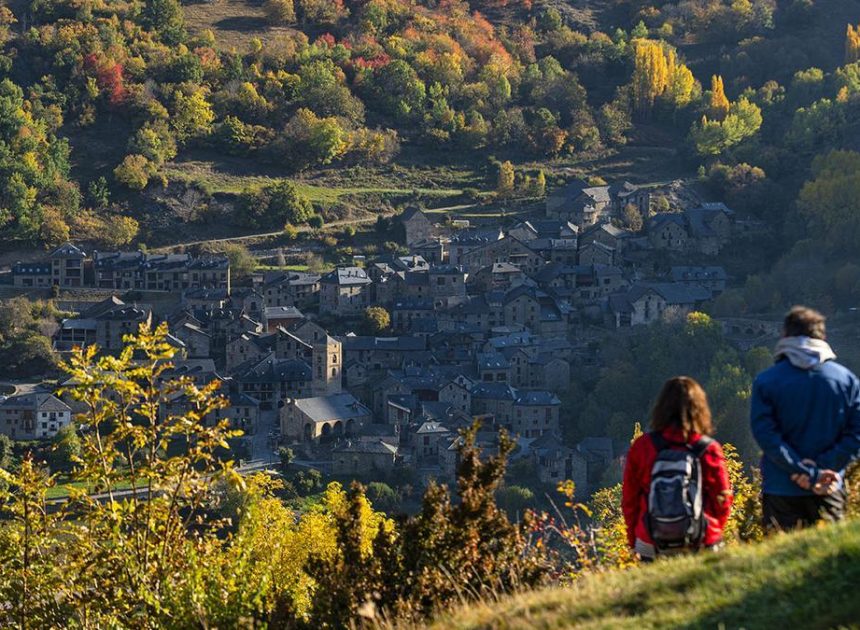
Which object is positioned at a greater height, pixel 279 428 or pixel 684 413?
pixel 684 413

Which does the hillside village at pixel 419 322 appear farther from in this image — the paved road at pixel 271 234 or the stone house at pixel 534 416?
the paved road at pixel 271 234

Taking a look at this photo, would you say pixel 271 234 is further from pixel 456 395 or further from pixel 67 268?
pixel 456 395

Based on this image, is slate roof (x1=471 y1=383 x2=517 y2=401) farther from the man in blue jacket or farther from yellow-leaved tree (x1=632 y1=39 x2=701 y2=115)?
the man in blue jacket

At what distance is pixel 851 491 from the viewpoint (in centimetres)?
918

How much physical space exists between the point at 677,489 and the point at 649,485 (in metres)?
0.15

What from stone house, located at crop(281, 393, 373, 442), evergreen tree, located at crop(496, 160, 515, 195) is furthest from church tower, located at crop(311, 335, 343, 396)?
evergreen tree, located at crop(496, 160, 515, 195)

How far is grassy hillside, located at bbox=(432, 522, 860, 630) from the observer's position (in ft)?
23.0

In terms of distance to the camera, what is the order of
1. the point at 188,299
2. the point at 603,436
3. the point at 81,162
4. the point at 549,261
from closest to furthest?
the point at 603,436 → the point at 188,299 → the point at 549,261 → the point at 81,162

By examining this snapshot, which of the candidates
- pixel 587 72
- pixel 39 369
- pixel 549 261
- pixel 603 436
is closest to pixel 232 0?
pixel 587 72

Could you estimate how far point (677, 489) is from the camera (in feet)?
26.0

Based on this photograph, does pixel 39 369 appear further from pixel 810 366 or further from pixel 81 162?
pixel 810 366

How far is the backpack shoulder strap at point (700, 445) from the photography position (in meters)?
7.93

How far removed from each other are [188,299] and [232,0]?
27135mm

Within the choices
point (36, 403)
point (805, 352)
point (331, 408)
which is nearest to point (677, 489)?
point (805, 352)
